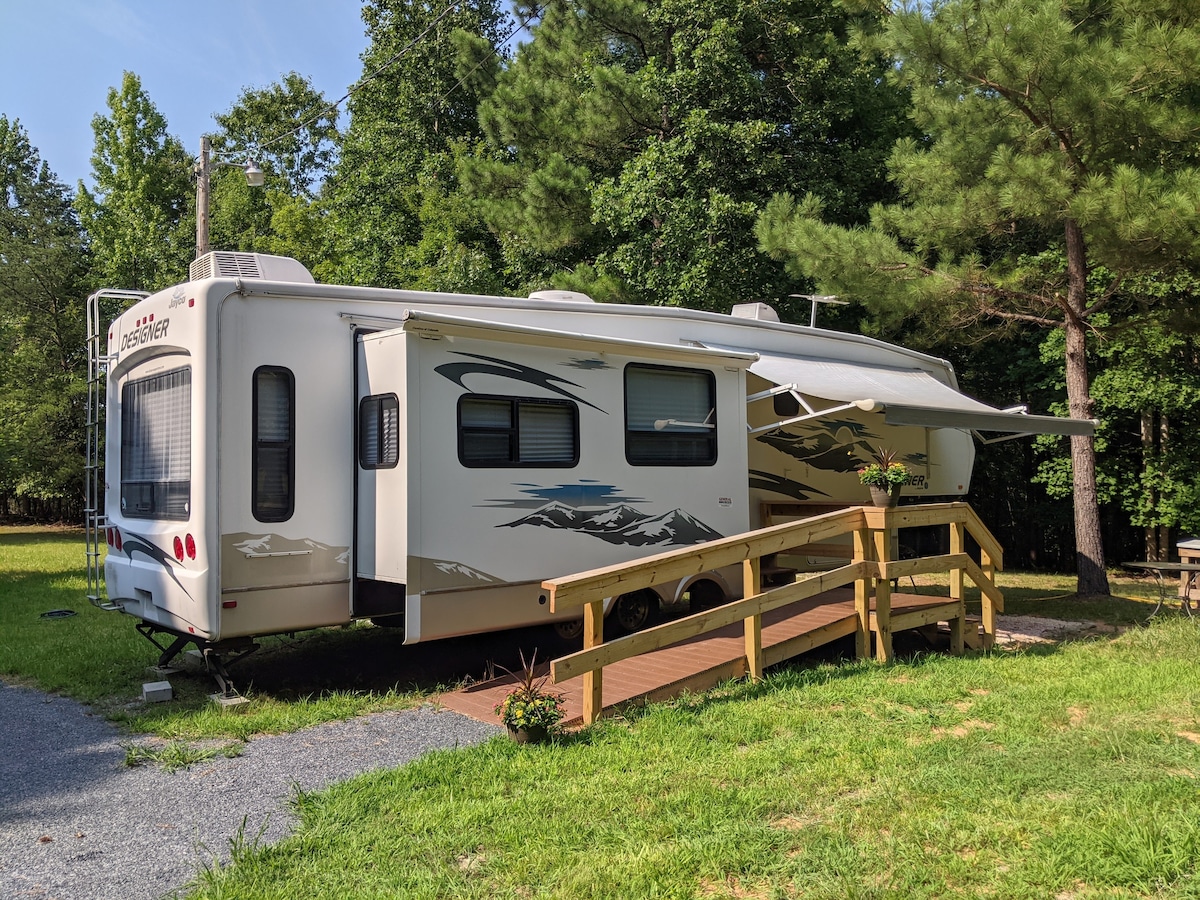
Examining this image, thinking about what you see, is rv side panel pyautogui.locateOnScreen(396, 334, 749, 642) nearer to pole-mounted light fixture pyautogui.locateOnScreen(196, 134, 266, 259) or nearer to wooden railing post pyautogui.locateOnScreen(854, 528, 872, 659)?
wooden railing post pyautogui.locateOnScreen(854, 528, 872, 659)

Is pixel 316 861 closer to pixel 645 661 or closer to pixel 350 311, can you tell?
pixel 645 661

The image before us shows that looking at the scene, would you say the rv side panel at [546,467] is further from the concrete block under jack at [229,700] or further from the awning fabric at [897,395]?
the concrete block under jack at [229,700]

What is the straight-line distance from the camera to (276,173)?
116 feet

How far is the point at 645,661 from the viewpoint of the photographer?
22.0ft

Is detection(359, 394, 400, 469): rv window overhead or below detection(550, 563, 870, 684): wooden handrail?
Answer: overhead

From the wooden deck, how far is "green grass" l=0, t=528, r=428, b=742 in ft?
1.81

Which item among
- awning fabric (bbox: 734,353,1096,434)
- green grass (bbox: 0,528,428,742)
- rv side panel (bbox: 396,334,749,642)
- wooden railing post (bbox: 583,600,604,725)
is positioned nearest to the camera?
wooden railing post (bbox: 583,600,604,725)

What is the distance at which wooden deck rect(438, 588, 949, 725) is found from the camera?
19.5 feet

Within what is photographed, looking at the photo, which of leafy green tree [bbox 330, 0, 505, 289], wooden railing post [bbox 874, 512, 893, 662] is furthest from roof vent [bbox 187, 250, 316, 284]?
leafy green tree [bbox 330, 0, 505, 289]

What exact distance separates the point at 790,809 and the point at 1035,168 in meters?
8.64

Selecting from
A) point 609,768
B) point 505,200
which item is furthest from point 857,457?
point 505,200

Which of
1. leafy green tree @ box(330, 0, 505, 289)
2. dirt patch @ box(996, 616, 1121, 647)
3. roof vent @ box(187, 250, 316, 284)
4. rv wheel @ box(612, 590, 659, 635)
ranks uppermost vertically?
leafy green tree @ box(330, 0, 505, 289)

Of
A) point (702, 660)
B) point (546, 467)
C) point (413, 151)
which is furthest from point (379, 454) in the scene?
point (413, 151)

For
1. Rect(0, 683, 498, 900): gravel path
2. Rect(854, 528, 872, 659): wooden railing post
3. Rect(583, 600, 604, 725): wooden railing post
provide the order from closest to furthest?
Rect(0, 683, 498, 900): gravel path
Rect(583, 600, 604, 725): wooden railing post
Rect(854, 528, 872, 659): wooden railing post
